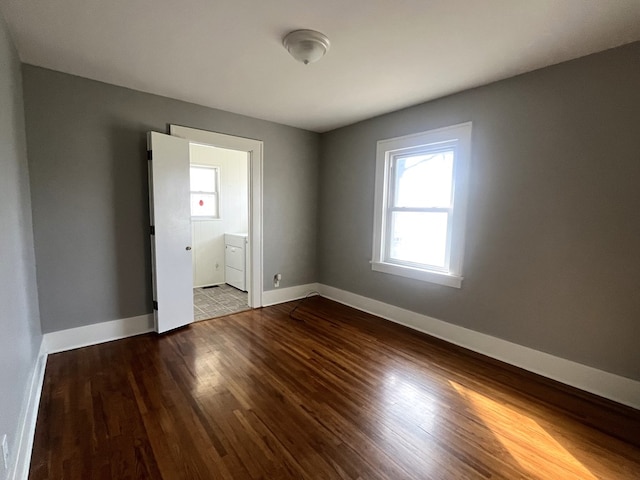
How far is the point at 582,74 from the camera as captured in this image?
7.02ft

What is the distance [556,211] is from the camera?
229cm

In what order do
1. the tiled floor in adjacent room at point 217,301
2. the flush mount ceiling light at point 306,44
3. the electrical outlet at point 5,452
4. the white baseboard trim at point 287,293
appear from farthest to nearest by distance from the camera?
the white baseboard trim at point 287,293, the tiled floor in adjacent room at point 217,301, the flush mount ceiling light at point 306,44, the electrical outlet at point 5,452

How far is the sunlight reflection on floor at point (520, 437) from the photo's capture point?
5.04ft

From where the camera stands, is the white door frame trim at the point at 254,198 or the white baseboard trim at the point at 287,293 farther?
the white baseboard trim at the point at 287,293

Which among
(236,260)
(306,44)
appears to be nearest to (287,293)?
(236,260)

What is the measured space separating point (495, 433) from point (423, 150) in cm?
254

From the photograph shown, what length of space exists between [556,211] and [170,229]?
3438 mm

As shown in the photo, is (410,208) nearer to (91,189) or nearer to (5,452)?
(91,189)

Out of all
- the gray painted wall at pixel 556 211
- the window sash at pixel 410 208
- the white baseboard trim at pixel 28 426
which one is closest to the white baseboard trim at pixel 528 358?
the gray painted wall at pixel 556 211

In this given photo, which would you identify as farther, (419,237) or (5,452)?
(419,237)

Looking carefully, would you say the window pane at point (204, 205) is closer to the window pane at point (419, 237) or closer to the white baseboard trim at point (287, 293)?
the white baseboard trim at point (287, 293)

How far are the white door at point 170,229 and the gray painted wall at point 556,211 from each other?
2550mm

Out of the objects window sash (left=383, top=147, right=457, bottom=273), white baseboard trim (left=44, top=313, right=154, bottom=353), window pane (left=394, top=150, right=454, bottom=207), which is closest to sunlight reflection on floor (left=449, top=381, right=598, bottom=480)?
window sash (left=383, top=147, right=457, bottom=273)

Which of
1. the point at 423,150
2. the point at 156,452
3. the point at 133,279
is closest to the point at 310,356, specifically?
the point at 156,452
